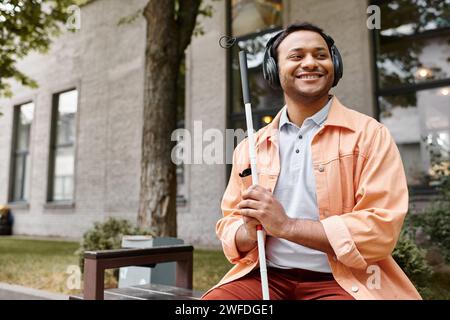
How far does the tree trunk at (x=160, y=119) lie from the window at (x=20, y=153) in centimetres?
1080

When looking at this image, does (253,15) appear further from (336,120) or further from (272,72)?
(336,120)

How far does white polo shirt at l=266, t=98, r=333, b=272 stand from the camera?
5.39 ft

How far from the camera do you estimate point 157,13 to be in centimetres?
613

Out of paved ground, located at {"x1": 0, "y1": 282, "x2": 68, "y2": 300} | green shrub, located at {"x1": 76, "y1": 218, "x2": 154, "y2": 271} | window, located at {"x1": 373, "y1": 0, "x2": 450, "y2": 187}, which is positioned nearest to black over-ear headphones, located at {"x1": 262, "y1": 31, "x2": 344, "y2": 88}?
paved ground, located at {"x1": 0, "y1": 282, "x2": 68, "y2": 300}

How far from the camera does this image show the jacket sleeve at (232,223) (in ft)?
5.65

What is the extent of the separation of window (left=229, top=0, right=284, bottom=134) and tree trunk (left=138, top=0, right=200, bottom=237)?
364 centimetres

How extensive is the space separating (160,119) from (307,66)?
14.3 ft

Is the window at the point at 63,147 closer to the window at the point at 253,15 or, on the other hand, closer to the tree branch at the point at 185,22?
the window at the point at 253,15

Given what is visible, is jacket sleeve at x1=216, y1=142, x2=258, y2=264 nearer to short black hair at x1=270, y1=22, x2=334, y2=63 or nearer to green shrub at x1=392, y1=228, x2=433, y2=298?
short black hair at x1=270, y1=22, x2=334, y2=63

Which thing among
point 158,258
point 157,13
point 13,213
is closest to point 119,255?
point 158,258

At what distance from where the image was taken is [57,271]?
661cm

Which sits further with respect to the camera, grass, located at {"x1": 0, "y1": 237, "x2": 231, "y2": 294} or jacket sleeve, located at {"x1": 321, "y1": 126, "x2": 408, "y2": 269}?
grass, located at {"x1": 0, "y1": 237, "x2": 231, "y2": 294}

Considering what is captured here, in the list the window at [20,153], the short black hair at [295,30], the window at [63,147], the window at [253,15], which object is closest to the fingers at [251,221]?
the short black hair at [295,30]
